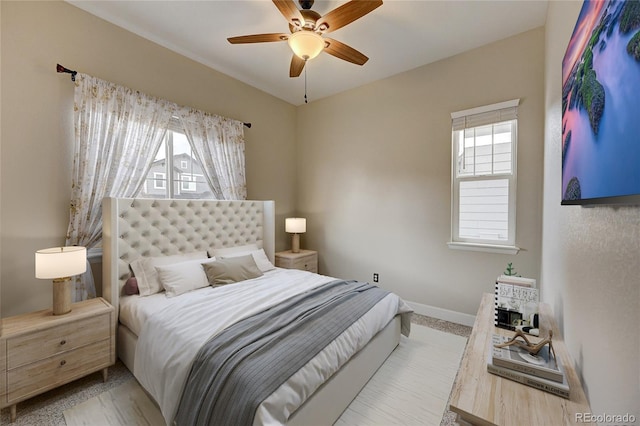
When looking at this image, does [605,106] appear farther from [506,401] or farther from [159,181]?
[159,181]

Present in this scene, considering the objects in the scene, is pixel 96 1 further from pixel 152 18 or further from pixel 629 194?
pixel 629 194

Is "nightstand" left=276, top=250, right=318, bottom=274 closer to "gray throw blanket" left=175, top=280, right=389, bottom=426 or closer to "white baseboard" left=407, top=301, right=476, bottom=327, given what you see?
"white baseboard" left=407, top=301, right=476, bottom=327

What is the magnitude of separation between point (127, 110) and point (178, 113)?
1.64 feet

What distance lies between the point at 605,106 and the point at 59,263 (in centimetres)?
294

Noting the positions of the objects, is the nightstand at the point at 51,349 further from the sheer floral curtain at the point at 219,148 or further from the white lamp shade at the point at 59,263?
the sheer floral curtain at the point at 219,148

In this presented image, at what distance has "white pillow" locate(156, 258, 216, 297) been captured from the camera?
7.82 ft

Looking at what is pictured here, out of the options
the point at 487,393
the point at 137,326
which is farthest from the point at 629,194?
the point at 137,326

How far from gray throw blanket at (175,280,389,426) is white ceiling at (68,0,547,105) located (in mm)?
2588

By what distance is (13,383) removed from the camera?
64.4 inches

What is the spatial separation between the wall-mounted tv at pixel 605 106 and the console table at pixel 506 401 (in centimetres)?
72

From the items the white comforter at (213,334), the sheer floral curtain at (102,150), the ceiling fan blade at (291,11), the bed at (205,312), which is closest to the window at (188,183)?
the bed at (205,312)

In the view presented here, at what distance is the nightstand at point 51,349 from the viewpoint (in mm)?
1635

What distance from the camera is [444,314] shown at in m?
3.15

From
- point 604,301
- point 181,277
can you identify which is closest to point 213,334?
point 181,277
